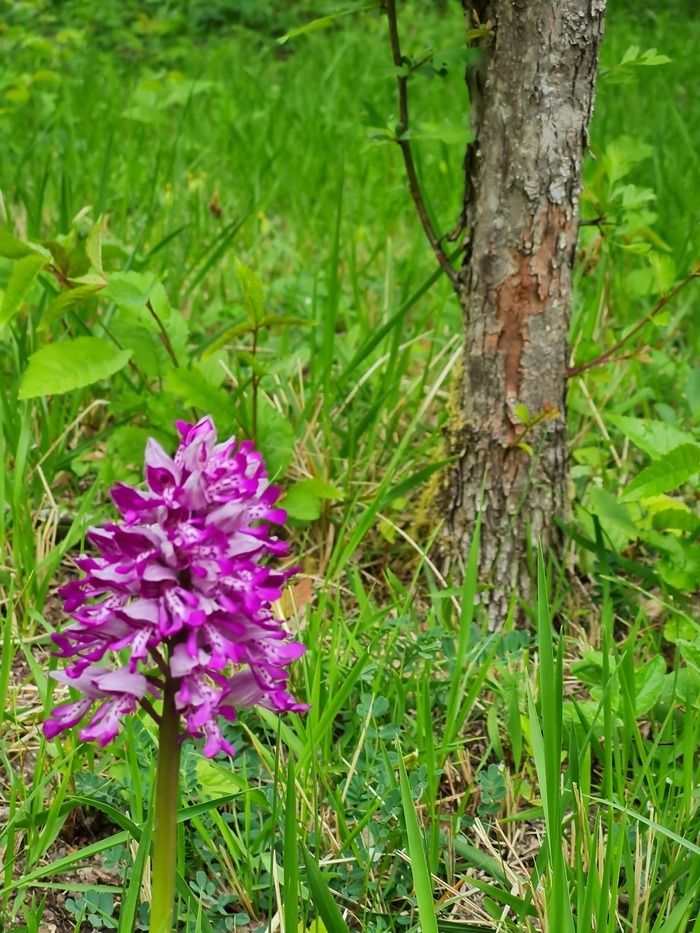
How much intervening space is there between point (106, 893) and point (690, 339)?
239cm

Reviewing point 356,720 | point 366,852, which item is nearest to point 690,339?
point 356,720

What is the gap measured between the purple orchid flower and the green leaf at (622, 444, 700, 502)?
34.3 inches

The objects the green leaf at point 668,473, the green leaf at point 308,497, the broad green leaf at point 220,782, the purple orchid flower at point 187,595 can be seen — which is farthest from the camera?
the green leaf at point 308,497

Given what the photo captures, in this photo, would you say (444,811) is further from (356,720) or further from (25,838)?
(25,838)

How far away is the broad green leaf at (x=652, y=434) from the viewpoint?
1.97 m

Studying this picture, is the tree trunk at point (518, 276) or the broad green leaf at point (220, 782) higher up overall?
the tree trunk at point (518, 276)

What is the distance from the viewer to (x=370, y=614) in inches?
79.1

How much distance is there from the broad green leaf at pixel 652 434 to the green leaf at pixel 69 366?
0.98 metres

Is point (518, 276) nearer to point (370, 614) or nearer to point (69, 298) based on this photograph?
point (370, 614)

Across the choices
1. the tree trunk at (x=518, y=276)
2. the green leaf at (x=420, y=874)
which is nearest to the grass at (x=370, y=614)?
the green leaf at (x=420, y=874)

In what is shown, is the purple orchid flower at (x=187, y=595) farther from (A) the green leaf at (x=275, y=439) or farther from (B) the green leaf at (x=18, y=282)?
(A) the green leaf at (x=275, y=439)

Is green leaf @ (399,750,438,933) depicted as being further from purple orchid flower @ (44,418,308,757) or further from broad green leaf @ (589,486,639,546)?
broad green leaf @ (589,486,639,546)

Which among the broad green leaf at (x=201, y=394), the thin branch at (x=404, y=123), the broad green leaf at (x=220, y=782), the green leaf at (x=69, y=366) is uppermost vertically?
the thin branch at (x=404, y=123)

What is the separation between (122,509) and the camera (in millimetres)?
1104
